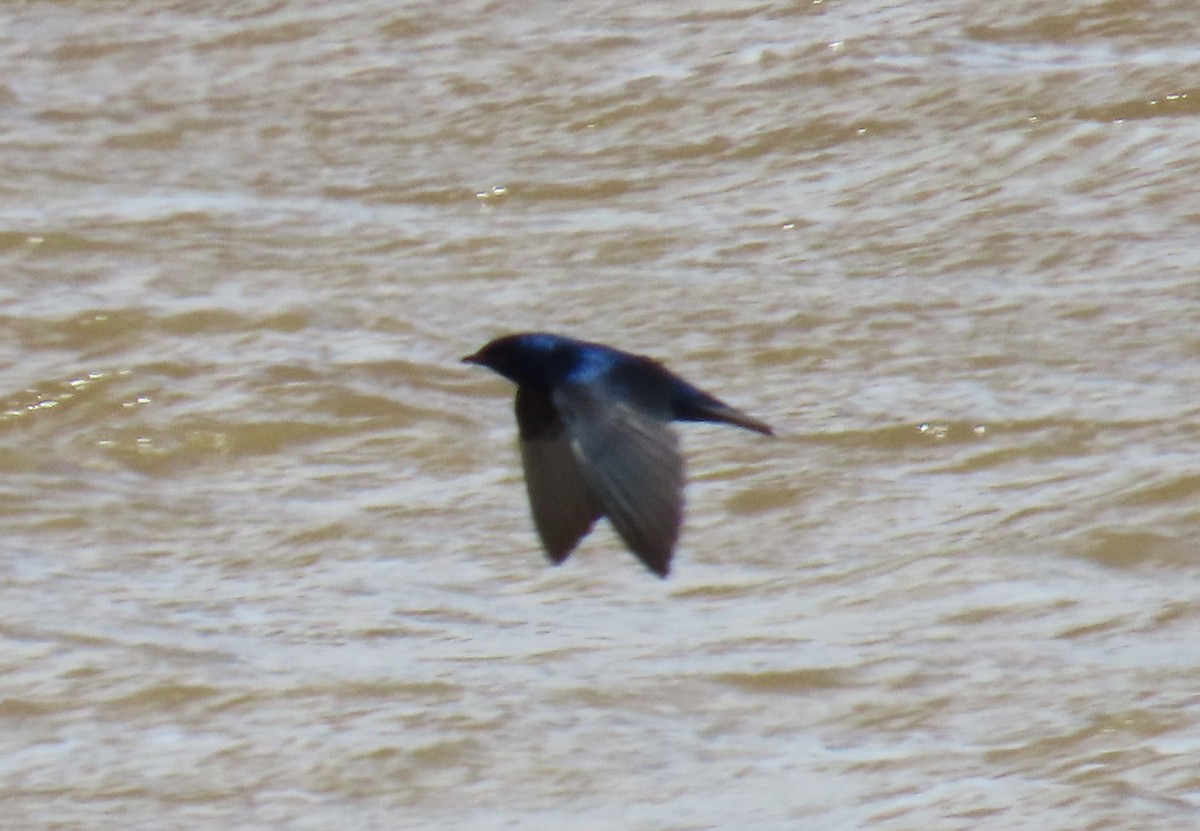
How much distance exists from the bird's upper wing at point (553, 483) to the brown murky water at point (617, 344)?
1345mm

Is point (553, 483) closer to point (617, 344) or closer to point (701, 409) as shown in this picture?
point (701, 409)

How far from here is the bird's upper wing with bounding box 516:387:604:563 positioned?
296 centimetres

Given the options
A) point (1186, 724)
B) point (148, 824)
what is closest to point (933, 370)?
point (1186, 724)

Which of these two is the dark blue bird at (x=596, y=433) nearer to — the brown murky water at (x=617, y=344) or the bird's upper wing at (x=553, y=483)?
the bird's upper wing at (x=553, y=483)

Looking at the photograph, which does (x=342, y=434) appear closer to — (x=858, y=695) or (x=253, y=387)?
(x=253, y=387)

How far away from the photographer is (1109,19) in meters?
7.50

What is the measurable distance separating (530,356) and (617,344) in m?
3.15

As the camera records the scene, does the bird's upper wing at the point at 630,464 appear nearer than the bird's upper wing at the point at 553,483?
Yes

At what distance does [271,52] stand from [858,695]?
148 inches

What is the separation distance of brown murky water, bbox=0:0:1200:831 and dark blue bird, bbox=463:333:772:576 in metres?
1.32

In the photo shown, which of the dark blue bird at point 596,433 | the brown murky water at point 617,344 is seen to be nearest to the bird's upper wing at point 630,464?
the dark blue bird at point 596,433

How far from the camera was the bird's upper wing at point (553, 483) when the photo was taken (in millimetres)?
2963

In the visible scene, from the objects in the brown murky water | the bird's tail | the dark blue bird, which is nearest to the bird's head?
the dark blue bird

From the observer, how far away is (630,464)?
2.96 m
